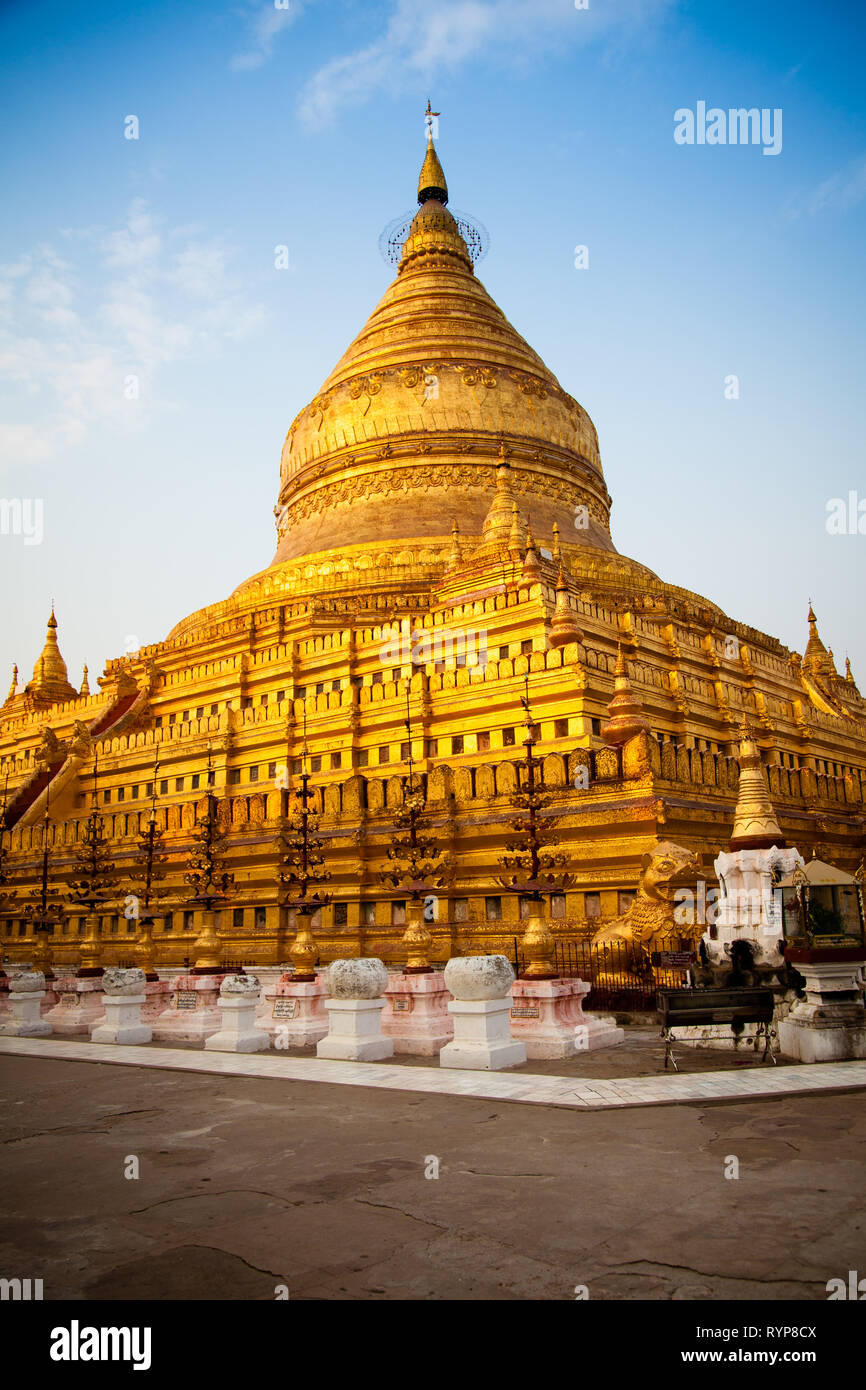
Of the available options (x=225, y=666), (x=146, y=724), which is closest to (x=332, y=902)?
(x=225, y=666)

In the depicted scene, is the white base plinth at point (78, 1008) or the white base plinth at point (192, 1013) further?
the white base plinth at point (78, 1008)

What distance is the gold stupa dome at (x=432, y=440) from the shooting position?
150 feet

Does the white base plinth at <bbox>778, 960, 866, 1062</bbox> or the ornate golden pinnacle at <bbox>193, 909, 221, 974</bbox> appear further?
the ornate golden pinnacle at <bbox>193, 909, 221, 974</bbox>

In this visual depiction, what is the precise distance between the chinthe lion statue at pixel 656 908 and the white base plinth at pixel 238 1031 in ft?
23.2

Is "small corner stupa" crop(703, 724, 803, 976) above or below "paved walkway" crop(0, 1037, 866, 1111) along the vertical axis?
above

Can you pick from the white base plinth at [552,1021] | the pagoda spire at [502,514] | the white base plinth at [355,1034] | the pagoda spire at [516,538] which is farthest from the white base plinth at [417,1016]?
the pagoda spire at [502,514]

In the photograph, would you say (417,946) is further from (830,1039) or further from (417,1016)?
(830,1039)

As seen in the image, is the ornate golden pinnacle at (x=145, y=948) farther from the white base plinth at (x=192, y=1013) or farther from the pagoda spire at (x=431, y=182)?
the pagoda spire at (x=431, y=182)

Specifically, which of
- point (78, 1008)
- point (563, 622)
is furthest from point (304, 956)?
point (563, 622)

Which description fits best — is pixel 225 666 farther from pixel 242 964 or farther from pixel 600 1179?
pixel 600 1179

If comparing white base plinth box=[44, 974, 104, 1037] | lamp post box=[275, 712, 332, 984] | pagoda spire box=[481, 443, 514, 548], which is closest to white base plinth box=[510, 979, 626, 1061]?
lamp post box=[275, 712, 332, 984]

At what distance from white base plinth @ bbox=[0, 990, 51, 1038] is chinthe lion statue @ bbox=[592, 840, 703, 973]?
1275 cm

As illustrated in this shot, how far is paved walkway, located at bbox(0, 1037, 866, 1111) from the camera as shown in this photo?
11.8 metres

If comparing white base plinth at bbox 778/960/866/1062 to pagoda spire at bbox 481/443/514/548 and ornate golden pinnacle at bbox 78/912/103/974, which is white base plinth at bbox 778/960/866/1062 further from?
pagoda spire at bbox 481/443/514/548
